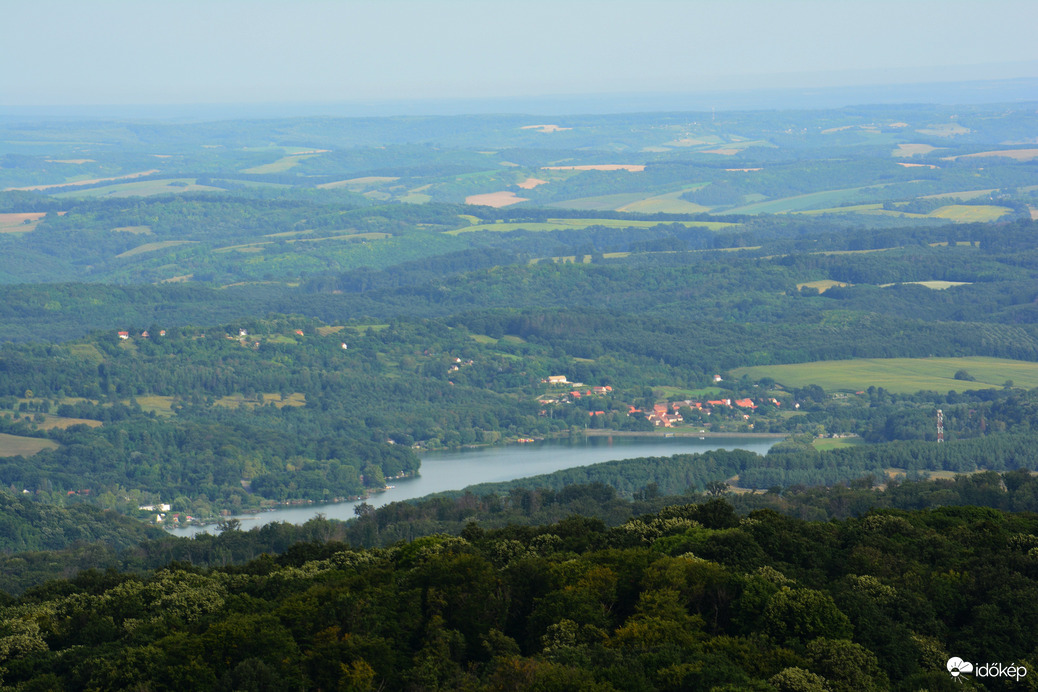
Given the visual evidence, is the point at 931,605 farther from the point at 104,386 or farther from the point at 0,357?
the point at 0,357

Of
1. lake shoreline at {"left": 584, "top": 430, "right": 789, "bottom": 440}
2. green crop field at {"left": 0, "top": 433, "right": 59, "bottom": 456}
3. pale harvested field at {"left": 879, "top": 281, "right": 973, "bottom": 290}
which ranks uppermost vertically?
green crop field at {"left": 0, "top": 433, "right": 59, "bottom": 456}

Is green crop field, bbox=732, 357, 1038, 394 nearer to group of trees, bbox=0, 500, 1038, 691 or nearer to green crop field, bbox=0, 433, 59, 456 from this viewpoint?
green crop field, bbox=0, 433, 59, 456

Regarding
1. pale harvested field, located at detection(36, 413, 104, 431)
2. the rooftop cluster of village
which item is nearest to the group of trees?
pale harvested field, located at detection(36, 413, 104, 431)

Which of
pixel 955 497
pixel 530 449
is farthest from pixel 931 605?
pixel 530 449

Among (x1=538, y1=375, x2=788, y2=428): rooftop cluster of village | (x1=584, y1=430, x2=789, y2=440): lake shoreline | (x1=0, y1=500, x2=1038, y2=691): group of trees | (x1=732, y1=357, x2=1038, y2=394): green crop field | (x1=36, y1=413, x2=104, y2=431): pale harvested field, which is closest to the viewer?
(x1=0, y1=500, x2=1038, y2=691): group of trees

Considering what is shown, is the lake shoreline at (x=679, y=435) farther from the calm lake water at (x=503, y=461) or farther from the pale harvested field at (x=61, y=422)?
the pale harvested field at (x=61, y=422)

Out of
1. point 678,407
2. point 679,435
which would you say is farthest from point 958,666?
point 678,407
